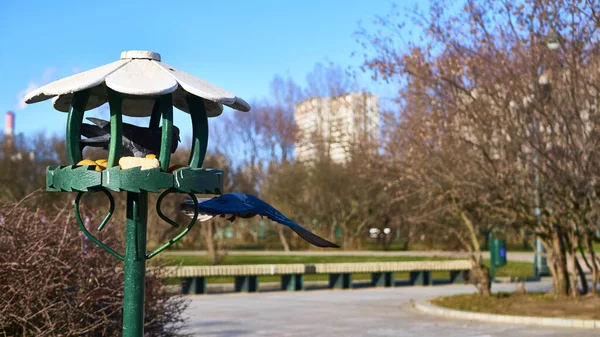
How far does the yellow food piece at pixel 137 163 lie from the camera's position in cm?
449

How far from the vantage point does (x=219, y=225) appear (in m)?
29.1

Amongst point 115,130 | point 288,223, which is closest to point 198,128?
point 115,130

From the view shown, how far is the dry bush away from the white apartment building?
44.4 ft

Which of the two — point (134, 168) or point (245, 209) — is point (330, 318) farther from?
point (134, 168)

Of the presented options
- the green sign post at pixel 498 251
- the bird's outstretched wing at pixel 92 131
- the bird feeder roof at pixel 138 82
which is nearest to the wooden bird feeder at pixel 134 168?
the bird feeder roof at pixel 138 82

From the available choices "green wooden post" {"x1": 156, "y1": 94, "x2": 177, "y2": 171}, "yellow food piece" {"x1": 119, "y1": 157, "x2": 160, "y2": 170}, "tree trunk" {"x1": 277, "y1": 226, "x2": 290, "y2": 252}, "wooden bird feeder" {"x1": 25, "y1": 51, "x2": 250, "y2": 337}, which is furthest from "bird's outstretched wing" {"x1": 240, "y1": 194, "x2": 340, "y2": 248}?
"tree trunk" {"x1": 277, "y1": 226, "x2": 290, "y2": 252}

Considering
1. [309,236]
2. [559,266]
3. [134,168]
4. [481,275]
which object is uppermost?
[134,168]

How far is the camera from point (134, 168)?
446 centimetres

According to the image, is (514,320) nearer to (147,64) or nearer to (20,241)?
(20,241)

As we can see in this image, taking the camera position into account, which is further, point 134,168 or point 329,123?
point 329,123

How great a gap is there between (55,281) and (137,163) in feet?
9.48

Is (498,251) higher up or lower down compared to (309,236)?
lower down

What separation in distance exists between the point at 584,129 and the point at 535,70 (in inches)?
48.3

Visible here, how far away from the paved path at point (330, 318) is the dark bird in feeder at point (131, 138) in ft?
17.1
